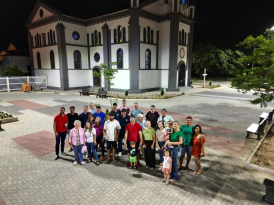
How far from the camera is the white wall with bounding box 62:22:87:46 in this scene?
92.3 ft

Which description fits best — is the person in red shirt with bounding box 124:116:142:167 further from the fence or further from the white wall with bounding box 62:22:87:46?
the fence

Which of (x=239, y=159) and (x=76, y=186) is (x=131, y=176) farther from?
(x=239, y=159)

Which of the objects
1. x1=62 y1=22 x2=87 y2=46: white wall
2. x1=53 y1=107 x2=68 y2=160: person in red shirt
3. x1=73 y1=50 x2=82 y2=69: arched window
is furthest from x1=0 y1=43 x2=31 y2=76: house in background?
x1=53 y1=107 x2=68 y2=160: person in red shirt

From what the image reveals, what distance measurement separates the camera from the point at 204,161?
738 cm

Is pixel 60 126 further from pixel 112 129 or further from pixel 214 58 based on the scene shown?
pixel 214 58

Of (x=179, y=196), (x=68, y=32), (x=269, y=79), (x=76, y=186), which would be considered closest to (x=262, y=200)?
(x=179, y=196)

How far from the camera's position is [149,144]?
6.55m

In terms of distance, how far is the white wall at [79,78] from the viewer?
96.0ft

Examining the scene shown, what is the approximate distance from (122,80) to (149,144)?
20532mm

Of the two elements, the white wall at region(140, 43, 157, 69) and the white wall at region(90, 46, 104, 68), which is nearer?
the white wall at region(140, 43, 157, 69)

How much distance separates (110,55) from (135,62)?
15.4ft

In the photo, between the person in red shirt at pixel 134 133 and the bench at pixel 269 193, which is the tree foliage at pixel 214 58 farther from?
the bench at pixel 269 193

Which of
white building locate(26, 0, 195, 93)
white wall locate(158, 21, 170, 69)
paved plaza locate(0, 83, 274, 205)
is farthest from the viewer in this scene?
white wall locate(158, 21, 170, 69)

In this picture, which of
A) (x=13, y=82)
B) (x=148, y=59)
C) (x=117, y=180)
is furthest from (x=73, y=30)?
(x=117, y=180)
